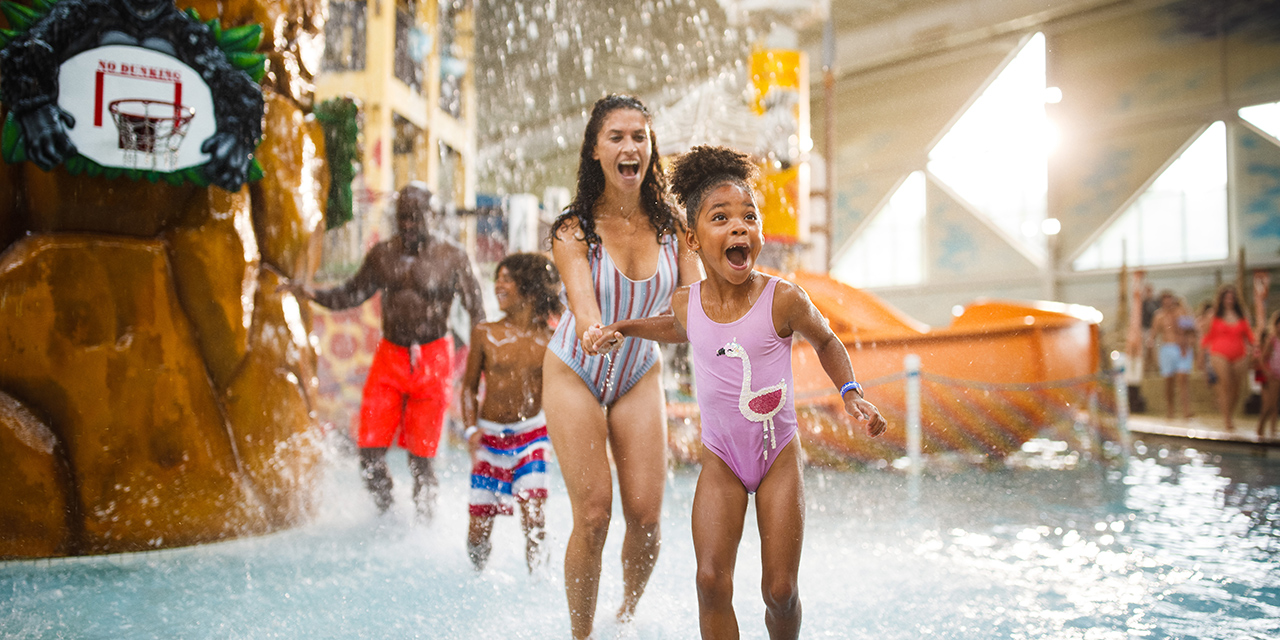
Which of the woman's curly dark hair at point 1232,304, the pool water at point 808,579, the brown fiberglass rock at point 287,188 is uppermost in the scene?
the brown fiberglass rock at point 287,188

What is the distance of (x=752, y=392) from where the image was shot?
2.21 m

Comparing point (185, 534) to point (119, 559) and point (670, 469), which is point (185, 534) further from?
point (670, 469)

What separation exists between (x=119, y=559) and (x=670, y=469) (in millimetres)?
4148

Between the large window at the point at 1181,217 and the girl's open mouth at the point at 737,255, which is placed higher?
the large window at the point at 1181,217

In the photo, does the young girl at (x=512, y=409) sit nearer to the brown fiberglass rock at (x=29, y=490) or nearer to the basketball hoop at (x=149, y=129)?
the basketball hoop at (x=149, y=129)

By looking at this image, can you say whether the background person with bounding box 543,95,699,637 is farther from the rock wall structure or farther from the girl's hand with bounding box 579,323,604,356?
the rock wall structure

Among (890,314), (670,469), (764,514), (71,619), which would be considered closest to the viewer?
(764,514)

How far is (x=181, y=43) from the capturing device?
13.6 ft

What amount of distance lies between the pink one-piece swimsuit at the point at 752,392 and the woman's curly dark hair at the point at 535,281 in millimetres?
1867

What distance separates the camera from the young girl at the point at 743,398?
2.11 meters


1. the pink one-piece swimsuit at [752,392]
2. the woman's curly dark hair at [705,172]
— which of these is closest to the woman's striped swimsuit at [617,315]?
the woman's curly dark hair at [705,172]

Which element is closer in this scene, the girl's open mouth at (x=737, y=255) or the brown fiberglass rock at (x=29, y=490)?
the girl's open mouth at (x=737, y=255)

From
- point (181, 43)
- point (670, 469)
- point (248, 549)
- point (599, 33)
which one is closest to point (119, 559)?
point (248, 549)

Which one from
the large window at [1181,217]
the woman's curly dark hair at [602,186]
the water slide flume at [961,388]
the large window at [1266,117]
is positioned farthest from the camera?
the large window at [1181,217]
